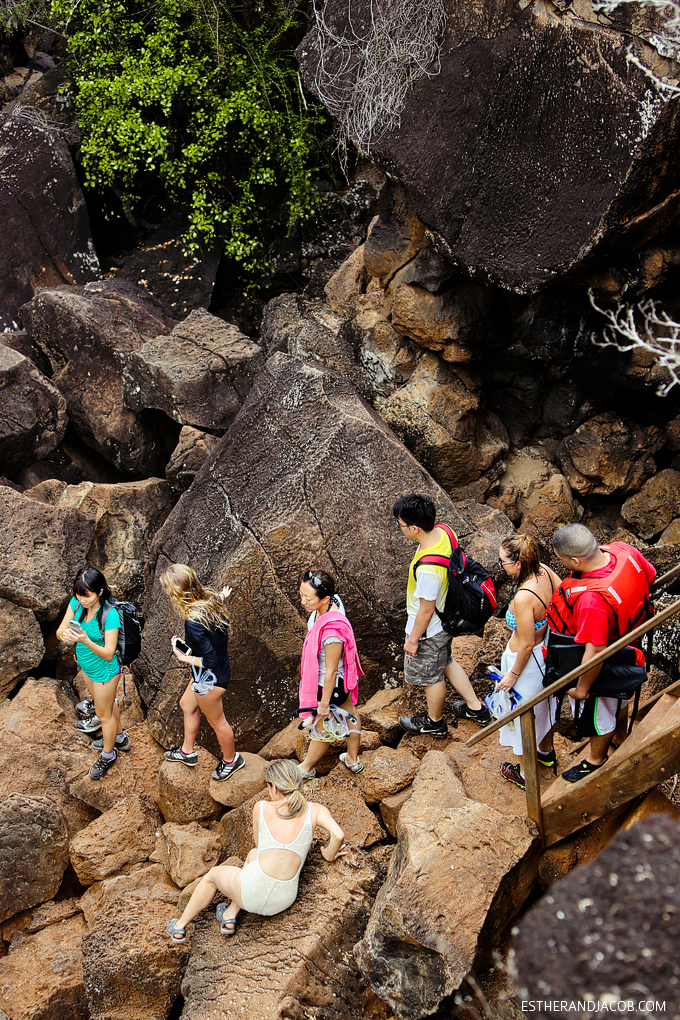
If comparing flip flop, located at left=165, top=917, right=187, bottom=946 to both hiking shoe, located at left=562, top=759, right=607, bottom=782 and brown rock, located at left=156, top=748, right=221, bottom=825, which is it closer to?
brown rock, located at left=156, top=748, right=221, bottom=825

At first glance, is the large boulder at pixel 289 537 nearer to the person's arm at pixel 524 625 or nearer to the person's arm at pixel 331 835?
the person's arm at pixel 524 625

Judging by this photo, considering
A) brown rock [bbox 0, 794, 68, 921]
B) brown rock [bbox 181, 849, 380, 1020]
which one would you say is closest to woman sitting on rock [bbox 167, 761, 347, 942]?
brown rock [bbox 181, 849, 380, 1020]

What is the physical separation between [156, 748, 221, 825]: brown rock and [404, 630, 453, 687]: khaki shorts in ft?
5.79

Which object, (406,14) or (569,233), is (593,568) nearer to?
(569,233)

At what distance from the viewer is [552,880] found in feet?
13.1

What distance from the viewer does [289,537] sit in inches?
223

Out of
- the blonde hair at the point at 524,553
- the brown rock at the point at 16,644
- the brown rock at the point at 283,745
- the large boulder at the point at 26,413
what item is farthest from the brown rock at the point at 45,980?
the large boulder at the point at 26,413

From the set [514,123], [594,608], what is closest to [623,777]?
[594,608]

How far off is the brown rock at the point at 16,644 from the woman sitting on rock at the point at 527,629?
4.01m

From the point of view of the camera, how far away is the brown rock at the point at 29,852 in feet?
16.6

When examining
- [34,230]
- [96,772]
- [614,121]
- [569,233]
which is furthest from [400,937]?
[34,230]

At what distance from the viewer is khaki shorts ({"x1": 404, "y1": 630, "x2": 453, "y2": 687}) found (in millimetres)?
4625

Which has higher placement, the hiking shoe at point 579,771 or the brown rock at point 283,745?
the hiking shoe at point 579,771

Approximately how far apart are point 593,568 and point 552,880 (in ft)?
5.63
